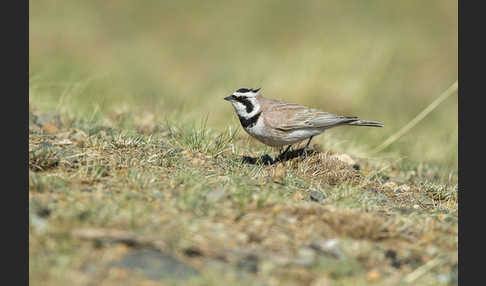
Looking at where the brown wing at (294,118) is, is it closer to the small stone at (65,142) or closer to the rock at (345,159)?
the rock at (345,159)

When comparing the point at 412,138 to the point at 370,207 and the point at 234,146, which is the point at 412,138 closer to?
the point at 234,146

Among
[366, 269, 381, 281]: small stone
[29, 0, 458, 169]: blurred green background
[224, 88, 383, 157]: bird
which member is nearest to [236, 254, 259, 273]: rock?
[366, 269, 381, 281]: small stone

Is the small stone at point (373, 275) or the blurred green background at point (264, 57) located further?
the blurred green background at point (264, 57)

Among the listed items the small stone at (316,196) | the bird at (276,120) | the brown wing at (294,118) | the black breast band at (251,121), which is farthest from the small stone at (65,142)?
the small stone at (316,196)

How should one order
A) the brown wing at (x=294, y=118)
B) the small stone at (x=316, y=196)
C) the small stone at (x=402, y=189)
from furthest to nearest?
the brown wing at (x=294, y=118), the small stone at (x=402, y=189), the small stone at (x=316, y=196)

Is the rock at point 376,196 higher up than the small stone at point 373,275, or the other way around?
the rock at point 376,196

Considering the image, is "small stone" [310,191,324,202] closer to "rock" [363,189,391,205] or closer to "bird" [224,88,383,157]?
"rock" [363,189,391,205]

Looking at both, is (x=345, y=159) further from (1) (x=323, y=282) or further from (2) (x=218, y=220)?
(1) (x=323, y=282)

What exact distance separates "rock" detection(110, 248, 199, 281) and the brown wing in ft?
8.46

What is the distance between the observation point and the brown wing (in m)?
5.98

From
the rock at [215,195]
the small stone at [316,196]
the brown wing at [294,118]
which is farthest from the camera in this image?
the brown wing at [294,118]

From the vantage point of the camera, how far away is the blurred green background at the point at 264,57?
418 inches

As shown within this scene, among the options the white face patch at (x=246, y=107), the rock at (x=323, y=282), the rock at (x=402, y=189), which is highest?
the white face patch at (x=246, y=107)

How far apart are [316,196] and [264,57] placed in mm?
9120
